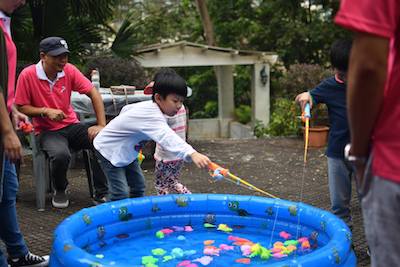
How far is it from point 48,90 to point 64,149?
0.55 meters

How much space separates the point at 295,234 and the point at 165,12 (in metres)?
15.1

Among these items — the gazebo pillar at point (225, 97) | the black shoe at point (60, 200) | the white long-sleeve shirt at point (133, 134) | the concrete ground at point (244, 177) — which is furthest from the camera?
the gazebo pillar at point (225, 97)

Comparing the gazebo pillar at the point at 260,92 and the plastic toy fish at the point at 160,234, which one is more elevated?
the plastic toy fish at the point at 160,234

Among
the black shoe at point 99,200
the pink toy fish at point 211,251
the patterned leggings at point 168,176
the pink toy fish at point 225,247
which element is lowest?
the black shoe at point 99,200

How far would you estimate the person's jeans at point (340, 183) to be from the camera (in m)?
3.62

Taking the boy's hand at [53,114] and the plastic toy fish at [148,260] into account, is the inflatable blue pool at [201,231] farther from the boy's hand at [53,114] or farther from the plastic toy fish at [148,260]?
the boy's hand at [53,114]

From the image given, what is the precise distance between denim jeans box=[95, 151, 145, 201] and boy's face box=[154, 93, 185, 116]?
638mm

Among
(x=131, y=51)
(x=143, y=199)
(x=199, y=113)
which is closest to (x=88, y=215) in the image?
(x=143, y=199)

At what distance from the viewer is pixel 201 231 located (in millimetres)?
4160

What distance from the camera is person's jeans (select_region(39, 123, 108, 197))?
15.8 ft

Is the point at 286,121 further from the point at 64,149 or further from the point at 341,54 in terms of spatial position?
the point at 341,54

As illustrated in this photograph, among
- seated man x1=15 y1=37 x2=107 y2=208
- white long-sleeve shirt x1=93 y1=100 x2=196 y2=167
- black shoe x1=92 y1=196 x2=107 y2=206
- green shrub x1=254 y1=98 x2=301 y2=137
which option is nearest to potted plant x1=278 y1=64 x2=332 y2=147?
green shrub x1=254 y1=98 x2=301 y2=137

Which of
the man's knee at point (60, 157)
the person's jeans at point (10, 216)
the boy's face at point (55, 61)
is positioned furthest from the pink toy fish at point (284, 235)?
the boy's face at point (55, 61)

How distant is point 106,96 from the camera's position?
255 inches
